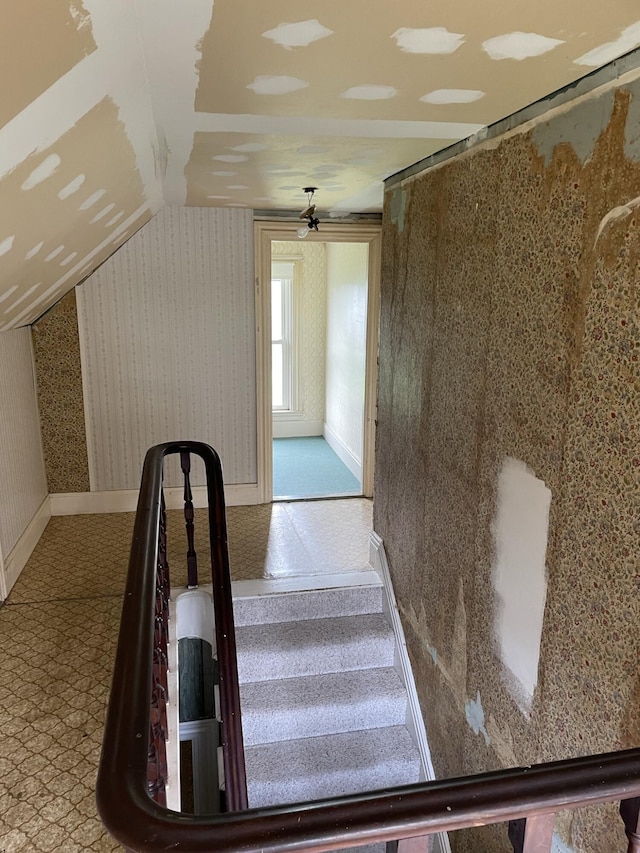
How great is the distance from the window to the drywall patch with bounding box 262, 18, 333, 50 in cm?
541

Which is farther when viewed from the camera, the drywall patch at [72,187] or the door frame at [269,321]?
the door frame at [269,321]

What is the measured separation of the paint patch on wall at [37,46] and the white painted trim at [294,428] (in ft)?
19.2

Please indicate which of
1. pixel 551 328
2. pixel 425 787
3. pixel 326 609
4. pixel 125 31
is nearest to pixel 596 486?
pixel 551 328

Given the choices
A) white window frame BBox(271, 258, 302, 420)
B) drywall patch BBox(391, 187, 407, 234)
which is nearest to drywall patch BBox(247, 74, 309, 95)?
drywall patch BBox(391, 187, 407, 234)

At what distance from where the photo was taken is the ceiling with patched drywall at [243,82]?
1.11 metres

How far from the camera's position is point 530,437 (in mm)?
1817

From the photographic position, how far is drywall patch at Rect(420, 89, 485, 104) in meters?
1.62

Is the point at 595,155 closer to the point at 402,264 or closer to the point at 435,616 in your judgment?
the point at 402,264

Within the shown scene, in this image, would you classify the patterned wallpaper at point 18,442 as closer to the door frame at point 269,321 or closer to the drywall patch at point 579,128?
the door frame at point 269,321

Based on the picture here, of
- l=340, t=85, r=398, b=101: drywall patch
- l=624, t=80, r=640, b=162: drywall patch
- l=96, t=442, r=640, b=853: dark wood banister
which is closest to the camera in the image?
l=96, t=442, r=640, b=853: dark wood banister

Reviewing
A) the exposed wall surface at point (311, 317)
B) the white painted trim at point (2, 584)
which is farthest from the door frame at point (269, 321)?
the exposed wall surface at point (311, 317)

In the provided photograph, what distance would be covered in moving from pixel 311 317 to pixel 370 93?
529cm

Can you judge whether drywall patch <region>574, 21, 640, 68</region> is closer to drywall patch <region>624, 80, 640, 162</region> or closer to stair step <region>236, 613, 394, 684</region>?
drywall patch <region>624, 80, 640, 162</region>

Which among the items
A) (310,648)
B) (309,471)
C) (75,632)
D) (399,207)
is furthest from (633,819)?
(309,471)
